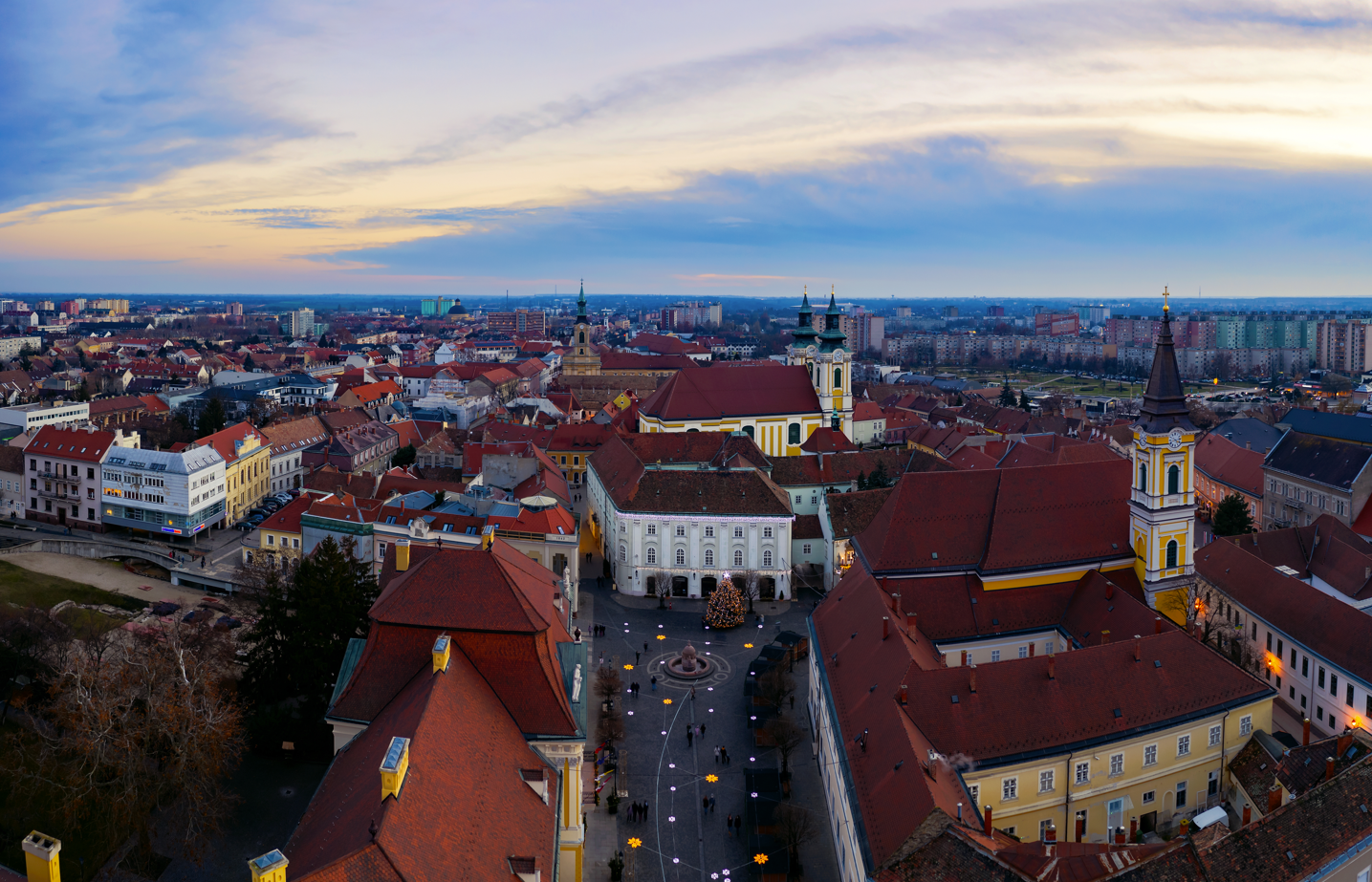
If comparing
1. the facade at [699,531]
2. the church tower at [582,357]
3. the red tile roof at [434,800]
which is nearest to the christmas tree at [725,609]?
the facade at [699,531]

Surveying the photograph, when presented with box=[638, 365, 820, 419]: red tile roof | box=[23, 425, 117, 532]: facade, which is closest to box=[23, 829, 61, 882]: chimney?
box=[638, 365, 820, 419]: red tile roof

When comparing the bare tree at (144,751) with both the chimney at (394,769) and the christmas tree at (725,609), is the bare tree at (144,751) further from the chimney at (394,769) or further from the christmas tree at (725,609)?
the christmas tree at (725,609)

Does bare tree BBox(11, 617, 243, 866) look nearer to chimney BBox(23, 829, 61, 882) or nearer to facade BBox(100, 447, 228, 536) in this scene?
chimney BBox(23, 829, 61, 882)

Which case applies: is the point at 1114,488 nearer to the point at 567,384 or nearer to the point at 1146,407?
the point at 1146,407

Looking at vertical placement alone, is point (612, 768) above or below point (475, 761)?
below

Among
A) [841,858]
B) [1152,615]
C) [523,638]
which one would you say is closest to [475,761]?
[523,638]
